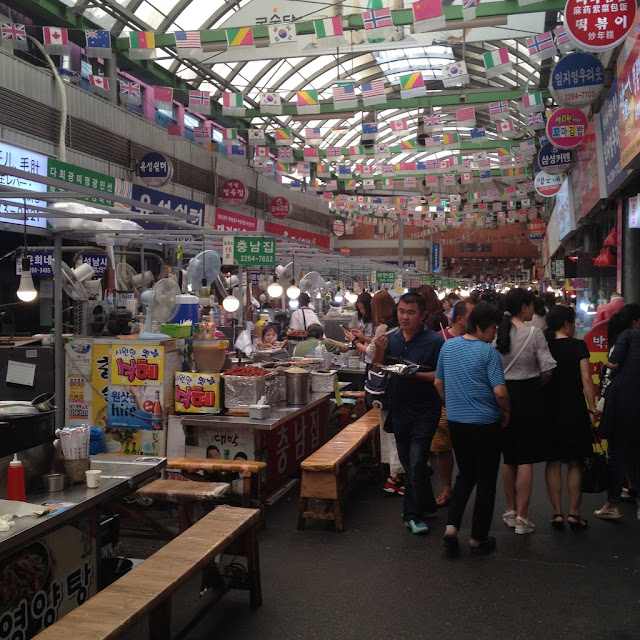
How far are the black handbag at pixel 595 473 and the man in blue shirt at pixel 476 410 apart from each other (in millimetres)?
1083

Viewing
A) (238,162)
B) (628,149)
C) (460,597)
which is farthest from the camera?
(238,162)

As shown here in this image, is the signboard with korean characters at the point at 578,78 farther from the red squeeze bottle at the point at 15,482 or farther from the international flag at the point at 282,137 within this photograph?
the international flag at the point at 282,137

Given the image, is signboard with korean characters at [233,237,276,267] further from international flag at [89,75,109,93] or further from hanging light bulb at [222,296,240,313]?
international flag at [89,75,109,93]

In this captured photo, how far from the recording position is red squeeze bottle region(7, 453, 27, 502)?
345 centimetres

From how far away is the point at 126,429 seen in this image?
6.51 meters

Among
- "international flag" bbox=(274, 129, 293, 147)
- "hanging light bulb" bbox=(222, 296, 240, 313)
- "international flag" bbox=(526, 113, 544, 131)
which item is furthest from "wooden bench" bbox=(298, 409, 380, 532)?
"international flag" bbox=(274, 129, 293, 147)

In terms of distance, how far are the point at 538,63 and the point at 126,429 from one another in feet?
43.6

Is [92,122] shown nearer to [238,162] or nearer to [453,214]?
[238,162]

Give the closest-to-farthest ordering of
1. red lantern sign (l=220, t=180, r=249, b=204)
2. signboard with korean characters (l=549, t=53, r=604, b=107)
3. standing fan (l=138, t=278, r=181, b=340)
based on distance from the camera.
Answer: standing fan (l=138, t=278, r=181, b=340) < signboard with korean characters (l=549, t=53, r=604, b=107) < red lantern sign (l=220, t=180, r=249, b=204)

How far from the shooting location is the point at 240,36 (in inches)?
386

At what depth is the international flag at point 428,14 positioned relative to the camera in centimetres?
Answer: 851

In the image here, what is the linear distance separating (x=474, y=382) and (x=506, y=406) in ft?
0.92

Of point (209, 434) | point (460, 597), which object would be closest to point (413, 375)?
point (460, 597)

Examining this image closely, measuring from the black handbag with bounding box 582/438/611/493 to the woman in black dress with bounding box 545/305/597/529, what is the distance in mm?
73
